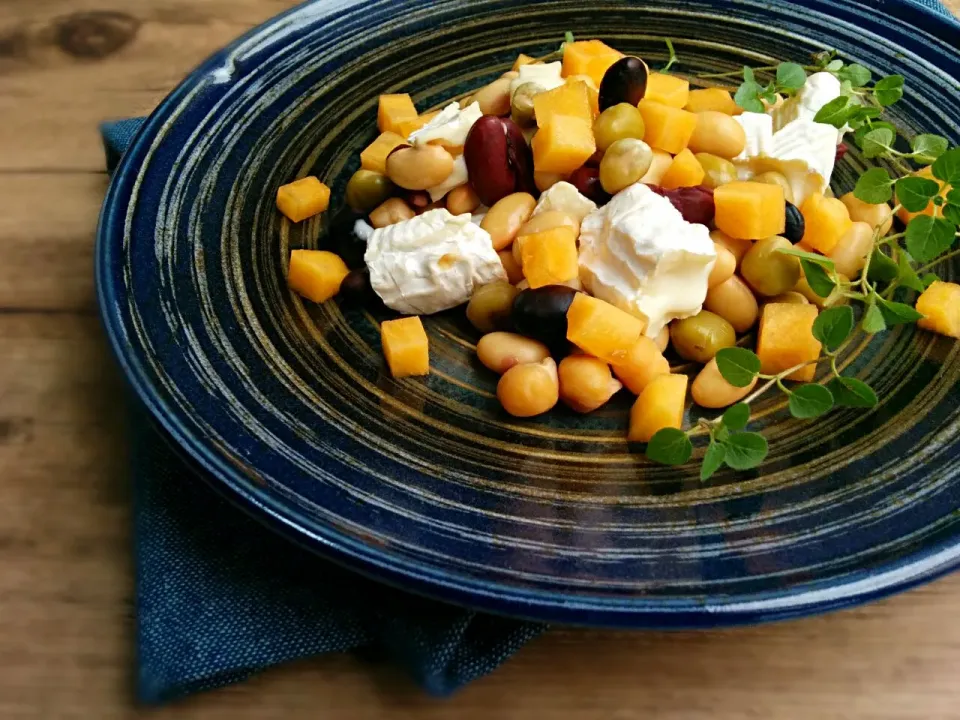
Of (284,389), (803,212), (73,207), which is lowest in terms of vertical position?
(73,207)

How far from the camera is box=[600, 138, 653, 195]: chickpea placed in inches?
51.6

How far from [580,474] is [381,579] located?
11.2 inches

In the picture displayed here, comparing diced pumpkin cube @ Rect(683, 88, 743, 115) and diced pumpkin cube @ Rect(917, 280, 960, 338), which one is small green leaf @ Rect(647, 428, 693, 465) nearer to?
diced pumpkin cube @ Rect(917, 280, 960, 338)

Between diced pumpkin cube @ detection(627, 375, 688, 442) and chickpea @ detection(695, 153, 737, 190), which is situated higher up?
chickpea @ detection(695, 153, 737, 190)

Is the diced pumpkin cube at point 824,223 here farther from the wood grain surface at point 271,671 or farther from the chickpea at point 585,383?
the wood grain surface at point 271,671

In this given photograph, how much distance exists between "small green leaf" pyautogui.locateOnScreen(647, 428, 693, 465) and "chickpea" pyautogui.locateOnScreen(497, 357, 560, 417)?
0.50 ft

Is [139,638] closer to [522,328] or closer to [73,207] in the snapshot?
[522,328]

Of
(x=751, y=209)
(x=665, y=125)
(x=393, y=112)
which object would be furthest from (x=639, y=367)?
(x=393, y=112)

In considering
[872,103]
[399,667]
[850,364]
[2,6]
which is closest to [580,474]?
[399,667]

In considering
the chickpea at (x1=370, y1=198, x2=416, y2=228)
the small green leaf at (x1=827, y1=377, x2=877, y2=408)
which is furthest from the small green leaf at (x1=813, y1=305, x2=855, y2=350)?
the chickpea at (x1=370, y1=198, x2=416, y2=228)

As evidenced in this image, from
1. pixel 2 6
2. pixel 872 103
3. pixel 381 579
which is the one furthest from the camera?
pixel 2 6

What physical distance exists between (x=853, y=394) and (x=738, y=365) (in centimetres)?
14

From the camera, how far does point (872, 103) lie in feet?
5.41

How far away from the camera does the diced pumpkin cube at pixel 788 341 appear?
1245mm
